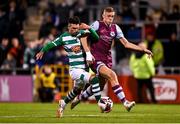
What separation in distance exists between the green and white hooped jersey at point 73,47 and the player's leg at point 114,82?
3.00 ft

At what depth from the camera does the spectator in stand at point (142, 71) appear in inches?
1131

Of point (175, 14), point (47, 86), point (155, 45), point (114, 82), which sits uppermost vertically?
point (175, 14)

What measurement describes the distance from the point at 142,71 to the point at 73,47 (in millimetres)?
11290

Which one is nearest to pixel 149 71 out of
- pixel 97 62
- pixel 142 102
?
pixel 142 102

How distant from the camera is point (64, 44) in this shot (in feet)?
58.6

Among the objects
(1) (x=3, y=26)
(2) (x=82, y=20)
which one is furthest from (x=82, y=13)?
(1) (x=3, y=26)

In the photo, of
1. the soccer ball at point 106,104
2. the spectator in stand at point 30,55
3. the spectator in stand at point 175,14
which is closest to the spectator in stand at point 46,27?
the spectator in stand at point 30,55

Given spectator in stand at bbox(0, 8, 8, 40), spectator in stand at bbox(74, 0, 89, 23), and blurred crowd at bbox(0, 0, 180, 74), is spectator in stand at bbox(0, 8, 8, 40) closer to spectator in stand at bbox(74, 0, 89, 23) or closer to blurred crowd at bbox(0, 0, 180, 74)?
blurred crowd at bbox(0, 0, 180, 74)

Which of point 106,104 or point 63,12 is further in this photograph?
point 63,12

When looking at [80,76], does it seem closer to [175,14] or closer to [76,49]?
[76,49]

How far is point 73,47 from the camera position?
17875 millimetres

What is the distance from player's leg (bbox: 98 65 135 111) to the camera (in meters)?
18.5

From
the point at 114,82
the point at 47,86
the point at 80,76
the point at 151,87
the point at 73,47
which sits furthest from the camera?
the point at 47,86

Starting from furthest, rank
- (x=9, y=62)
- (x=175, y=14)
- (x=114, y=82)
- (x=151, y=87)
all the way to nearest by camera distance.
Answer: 1. (x=175, y=14)
2. (x=9, y=62)
3. (x=151, y=87)
4. (x=114, y=82)
